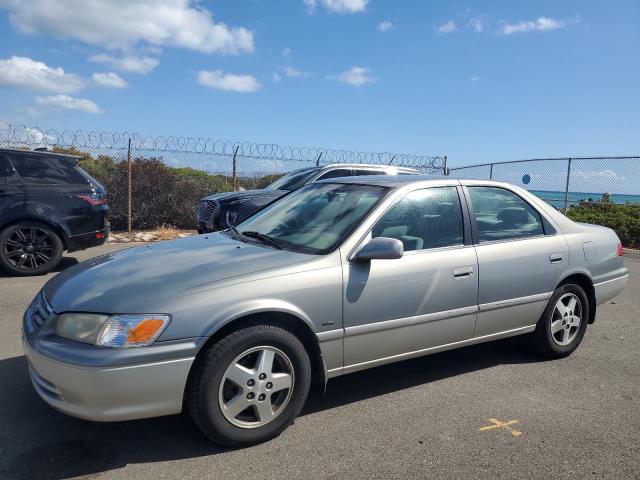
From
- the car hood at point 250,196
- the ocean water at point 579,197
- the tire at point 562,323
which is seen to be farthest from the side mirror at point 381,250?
the ocean water at point 579,197

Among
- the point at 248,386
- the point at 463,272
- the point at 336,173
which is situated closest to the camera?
the point at 248,386

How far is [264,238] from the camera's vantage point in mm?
3922

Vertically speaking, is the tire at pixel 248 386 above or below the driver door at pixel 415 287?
below

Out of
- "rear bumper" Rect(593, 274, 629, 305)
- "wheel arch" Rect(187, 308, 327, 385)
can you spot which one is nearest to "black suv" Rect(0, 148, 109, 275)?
"wheel arch" Rect(187, 308, 327, 385)

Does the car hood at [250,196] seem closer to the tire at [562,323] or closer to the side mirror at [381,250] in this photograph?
the tire at [562,323]

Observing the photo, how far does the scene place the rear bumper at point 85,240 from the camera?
25.4ft

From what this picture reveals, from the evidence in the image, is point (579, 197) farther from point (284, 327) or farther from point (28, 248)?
point (284, 327)

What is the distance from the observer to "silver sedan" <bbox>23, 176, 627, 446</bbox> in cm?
286

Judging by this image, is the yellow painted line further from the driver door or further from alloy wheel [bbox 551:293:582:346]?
alloy wheel [bbox 551:293:582:346]

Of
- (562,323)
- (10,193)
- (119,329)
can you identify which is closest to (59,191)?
(10,193)

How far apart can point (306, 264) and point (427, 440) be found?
1.28 meters

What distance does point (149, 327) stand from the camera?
2842mm

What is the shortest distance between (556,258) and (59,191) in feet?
21.3

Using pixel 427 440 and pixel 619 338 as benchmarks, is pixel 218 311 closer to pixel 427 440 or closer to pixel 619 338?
pixel 427 440
